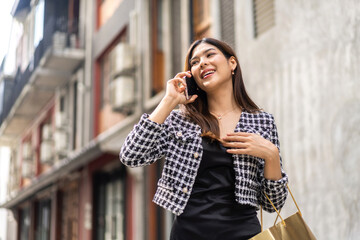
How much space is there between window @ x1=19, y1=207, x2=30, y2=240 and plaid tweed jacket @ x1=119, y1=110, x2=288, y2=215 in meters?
21.8

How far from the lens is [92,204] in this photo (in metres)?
13.0

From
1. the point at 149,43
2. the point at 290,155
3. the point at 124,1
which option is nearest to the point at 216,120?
the point at 290,155

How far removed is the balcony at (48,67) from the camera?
15.0 m

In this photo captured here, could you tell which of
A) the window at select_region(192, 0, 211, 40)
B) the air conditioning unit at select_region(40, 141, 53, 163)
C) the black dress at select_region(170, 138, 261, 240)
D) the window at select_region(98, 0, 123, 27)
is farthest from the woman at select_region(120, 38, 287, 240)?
the air conditioning unit at select_region(40, 141, 53, 163)

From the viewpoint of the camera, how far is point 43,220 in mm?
19672

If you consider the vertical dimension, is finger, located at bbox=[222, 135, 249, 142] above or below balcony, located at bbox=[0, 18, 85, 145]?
below

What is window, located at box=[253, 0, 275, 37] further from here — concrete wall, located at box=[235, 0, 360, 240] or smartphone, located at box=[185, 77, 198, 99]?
smartphone, located at box=[185, 77, 198, 99]

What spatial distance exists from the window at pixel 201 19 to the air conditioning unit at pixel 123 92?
8.55ft

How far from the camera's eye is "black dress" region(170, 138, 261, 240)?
2.17 meters

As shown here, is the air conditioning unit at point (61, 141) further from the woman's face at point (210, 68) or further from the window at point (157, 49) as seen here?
the woman's face at point (210, 68)

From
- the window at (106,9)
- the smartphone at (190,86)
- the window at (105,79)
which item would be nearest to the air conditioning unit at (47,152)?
the window at (105,79)

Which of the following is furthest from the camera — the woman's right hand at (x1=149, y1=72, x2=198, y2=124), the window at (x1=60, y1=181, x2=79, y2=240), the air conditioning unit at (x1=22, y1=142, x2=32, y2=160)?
the air conditioning unit at (x1=22, y1=142, x2=32, y2=160)

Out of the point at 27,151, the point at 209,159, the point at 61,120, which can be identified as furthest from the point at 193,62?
the point at 27,151

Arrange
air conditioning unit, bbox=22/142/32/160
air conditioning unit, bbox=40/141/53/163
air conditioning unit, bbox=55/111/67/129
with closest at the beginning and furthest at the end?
air conditioning unit, bbox=55/111/67/129 < air conditioning unit, bbox=40/141/53/163 < air conditioning unit, bbox=22/142/32/160
